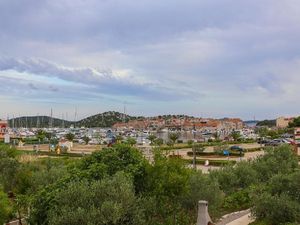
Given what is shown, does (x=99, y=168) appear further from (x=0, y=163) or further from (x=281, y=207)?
(x=0, y=163)

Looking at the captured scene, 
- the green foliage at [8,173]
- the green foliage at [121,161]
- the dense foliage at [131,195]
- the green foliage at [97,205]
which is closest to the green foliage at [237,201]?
the dense foliage at [131,195]

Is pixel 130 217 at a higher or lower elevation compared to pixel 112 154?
lower

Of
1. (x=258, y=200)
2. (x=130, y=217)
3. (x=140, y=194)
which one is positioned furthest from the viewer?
(x=258, y=200)

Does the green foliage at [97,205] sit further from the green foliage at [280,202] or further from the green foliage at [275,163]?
the green foliage at [275,163]

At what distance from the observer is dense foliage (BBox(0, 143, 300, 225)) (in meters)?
16.7

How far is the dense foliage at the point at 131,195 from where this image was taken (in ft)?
54.7

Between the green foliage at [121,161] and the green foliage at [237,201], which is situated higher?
the green foliage at [121,161]

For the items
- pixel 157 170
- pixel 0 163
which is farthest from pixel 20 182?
pixel 157 170

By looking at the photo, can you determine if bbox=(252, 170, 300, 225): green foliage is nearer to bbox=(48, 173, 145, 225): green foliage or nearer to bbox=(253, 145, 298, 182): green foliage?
bbox=(48, 173, 145, 225): green foliage

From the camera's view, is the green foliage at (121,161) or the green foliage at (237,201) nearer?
the green foliage at (121,161)

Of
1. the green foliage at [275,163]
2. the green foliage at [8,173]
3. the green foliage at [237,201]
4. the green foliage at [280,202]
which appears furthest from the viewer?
the green foliage at [8,173]

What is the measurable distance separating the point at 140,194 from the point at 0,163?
16880 millimetres

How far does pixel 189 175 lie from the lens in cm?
2230

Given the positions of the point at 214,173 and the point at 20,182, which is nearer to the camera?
the point at 20,182
